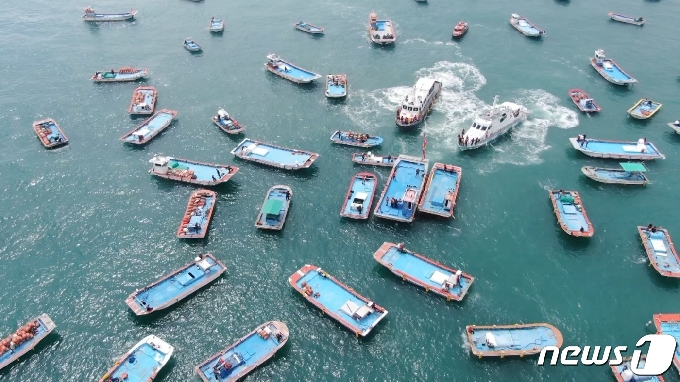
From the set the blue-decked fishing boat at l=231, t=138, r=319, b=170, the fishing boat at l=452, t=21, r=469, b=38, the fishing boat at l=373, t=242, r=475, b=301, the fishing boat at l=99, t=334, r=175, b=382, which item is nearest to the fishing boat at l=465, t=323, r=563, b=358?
the fishing boat at l=373, t=242, r=475, b=301

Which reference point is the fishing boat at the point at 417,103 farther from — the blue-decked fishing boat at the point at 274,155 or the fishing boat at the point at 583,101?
the fishing boat at the point at 583,101

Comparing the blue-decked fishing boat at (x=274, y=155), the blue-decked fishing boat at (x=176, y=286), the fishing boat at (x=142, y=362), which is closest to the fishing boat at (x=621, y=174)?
the blue-decked fishing boat at (x=274, y=155)

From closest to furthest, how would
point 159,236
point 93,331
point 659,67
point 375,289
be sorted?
point 93,331 < point 375,289 < point 159,236 < point 659,67

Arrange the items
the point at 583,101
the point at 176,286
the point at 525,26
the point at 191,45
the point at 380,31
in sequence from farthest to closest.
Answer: the point at 525,26 < the point at 380,31 < the point at 191,45 < the point at 583,101 < the point at 176,286

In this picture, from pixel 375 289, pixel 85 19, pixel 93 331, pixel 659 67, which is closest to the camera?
pixel 93 331

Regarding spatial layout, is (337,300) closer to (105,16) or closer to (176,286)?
(176,286)

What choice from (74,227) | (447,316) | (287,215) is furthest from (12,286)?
(447,316)

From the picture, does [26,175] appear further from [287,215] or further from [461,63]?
[461,63]

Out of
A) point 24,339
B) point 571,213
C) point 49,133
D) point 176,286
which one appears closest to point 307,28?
point 49,133
